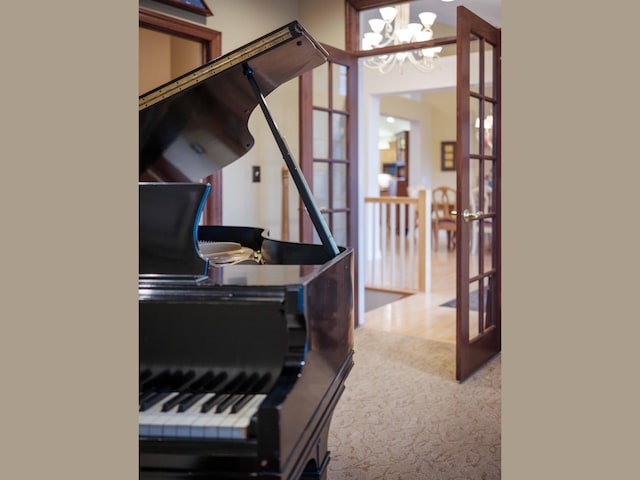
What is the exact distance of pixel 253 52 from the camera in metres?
1.79

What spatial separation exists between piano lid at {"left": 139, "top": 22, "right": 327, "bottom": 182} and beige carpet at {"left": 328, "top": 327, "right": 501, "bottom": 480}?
4.70 ft

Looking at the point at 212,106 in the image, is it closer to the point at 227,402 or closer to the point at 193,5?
the point at 227,402

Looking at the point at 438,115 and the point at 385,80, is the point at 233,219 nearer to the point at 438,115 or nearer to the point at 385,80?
the point at 385,80

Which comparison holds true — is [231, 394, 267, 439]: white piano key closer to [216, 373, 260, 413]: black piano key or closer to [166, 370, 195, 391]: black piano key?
[216, 373, 260, 413]: black piano key

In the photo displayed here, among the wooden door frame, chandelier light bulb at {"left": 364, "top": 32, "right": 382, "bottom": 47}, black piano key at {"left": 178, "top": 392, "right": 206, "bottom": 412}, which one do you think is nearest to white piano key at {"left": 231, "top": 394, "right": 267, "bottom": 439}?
black piano key at {"left": 178, "top": 392, "right": 206, "bottom": 412}

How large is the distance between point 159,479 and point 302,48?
52.0 inches

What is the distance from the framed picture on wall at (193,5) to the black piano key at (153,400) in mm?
2882

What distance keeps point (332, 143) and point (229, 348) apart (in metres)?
3.13

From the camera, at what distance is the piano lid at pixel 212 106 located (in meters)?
1.84

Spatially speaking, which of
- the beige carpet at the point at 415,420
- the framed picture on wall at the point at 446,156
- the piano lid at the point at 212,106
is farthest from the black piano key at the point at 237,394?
the framed picture on wall at the point at 446,156

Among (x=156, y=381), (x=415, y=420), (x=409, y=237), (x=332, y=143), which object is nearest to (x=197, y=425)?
(x=156, y=381)

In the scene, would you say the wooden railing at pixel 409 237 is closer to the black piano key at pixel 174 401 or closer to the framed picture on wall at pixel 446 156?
the black piano key at pixel 174 401

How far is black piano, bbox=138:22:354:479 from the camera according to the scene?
121 cm

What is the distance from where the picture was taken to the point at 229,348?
1.43 m
